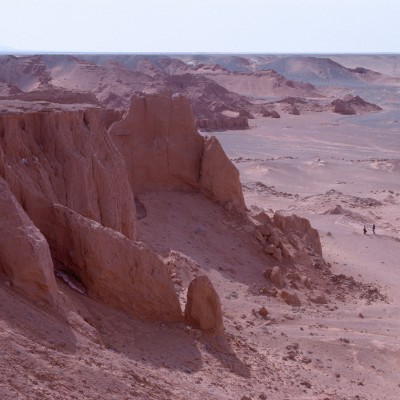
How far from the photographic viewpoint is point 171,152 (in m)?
15.9

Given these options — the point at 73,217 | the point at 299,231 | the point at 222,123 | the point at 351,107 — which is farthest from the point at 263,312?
the point at 351,107

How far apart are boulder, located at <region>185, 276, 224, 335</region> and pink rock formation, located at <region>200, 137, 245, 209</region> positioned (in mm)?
6685

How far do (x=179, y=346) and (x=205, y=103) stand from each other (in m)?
52.4

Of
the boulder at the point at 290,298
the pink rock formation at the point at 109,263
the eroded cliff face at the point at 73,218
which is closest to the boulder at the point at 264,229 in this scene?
the boulder at the point at 290,298

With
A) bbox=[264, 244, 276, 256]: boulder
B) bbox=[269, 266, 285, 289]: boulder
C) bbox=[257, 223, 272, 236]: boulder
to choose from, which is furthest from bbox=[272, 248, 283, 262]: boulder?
bbox=[269, 266, 285, 289]: boulder

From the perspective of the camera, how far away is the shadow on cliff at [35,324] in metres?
6.26

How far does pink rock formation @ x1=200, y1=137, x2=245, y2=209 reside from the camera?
1555 centimetres

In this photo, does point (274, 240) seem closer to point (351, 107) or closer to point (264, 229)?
point (264, 229)

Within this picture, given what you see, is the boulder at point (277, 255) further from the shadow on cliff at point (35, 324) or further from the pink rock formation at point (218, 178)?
the shadow on cliff at point (35, 324)

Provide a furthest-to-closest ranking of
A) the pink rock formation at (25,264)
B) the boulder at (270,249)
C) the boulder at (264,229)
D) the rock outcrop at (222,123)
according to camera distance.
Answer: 1. the rock outcrop at (222,123)
2. the boulder at (264,229)
3. the boulder at (270,249)
4. the pink rock formation at (25,264)

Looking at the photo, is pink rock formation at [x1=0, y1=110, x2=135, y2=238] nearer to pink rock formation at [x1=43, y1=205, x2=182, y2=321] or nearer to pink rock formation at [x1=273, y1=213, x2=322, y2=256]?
pink rock formation at [x1=43, y1=205, x2=182, y2=321]

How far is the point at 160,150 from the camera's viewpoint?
15789 millimetres

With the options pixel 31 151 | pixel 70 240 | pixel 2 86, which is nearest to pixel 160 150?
pixel 31 151

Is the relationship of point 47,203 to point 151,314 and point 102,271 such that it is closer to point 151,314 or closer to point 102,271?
point 102,271
